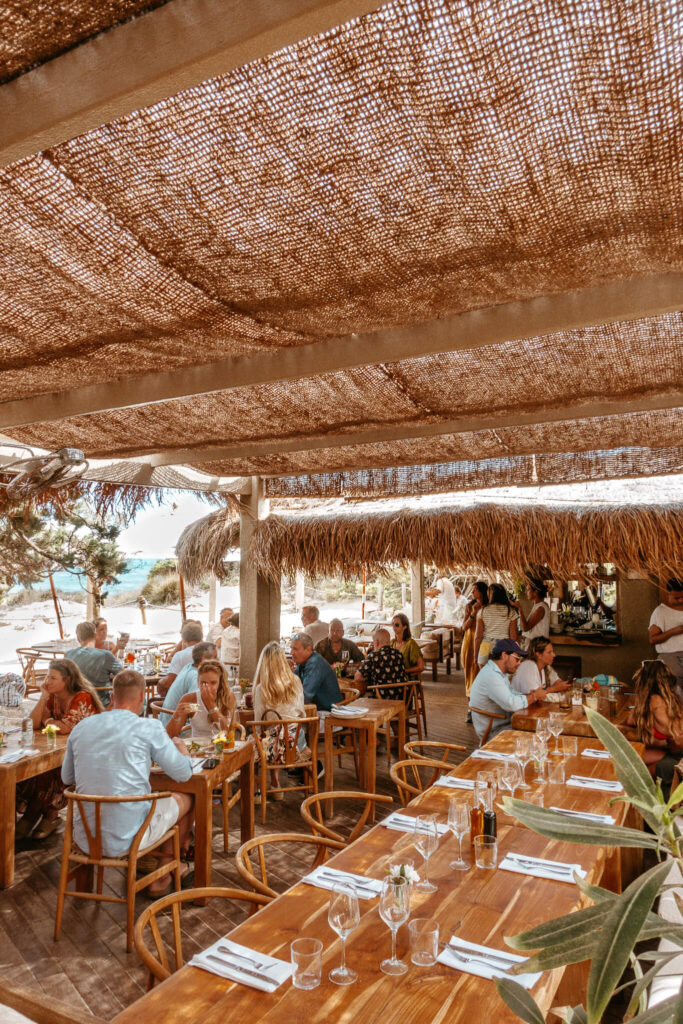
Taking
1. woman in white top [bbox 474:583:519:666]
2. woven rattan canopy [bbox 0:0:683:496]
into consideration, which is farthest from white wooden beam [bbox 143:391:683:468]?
woman in white top [bbox 474:583:519:666]

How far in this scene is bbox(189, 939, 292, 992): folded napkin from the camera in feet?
6.70

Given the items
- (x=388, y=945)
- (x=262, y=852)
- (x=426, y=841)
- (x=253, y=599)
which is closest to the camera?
(x=388, y=945)

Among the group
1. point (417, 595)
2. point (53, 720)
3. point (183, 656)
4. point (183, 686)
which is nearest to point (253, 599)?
point (183, 656)

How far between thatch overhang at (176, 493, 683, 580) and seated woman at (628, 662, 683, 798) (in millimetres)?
2085

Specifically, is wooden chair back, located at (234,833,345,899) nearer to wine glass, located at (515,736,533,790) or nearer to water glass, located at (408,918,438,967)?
water glass, located at (408,918,438,967)

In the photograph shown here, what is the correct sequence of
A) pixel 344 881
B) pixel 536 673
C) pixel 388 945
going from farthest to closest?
pixel 536 673, pixel 344 881, pixel 388 945

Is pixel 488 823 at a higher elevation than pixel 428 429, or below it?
below

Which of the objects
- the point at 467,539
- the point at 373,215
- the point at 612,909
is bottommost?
the point at 612,909

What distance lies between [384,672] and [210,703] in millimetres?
2515

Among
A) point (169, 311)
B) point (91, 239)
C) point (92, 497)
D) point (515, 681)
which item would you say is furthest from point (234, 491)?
point (91, 239)

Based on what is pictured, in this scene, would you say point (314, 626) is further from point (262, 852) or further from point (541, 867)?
point (541, 867)

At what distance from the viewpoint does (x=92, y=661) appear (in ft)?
24.1

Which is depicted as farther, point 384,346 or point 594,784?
point 594,784

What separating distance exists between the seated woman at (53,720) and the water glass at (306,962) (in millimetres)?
3764
